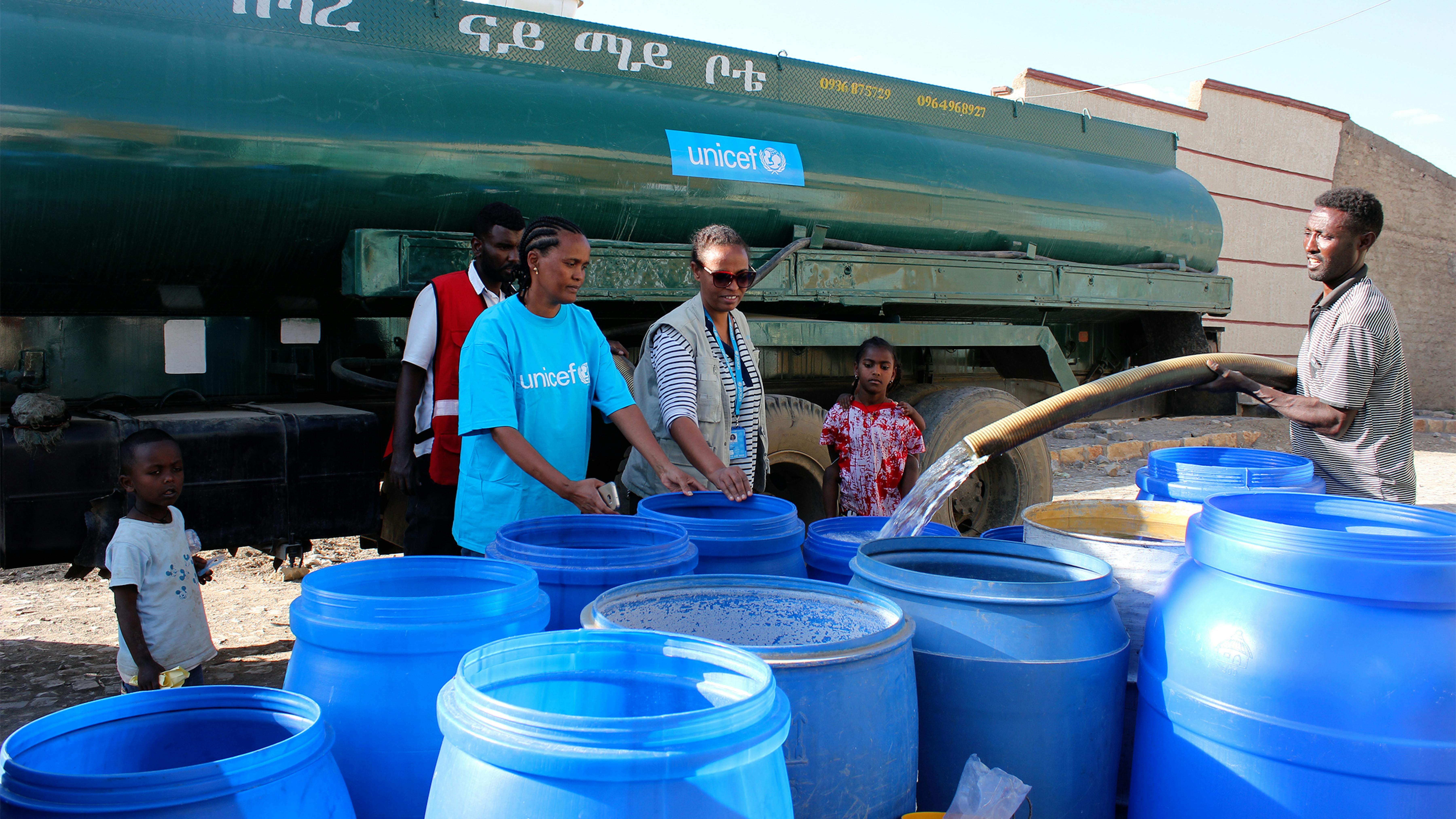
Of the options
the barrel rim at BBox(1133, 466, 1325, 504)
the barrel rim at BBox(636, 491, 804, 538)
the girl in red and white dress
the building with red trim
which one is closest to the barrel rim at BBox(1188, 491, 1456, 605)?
the barrel rim at BBox(1133, 466, 1325, 504)

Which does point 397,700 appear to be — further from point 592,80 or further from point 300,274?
point 592,80

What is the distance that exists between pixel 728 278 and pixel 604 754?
84.1 inches

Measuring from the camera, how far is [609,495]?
248 cm

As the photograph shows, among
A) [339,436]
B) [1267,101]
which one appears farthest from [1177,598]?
[1267,101]

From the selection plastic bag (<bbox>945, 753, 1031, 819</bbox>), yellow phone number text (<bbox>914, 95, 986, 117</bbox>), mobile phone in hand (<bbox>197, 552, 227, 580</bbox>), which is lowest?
mobile phone in hand (<bbox>197, 552, 227, 580</bbox>)

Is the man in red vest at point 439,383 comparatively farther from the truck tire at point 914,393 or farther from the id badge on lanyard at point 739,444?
the truck tire at point 914,393

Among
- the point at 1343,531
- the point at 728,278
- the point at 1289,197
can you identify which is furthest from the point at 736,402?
the point at 1289,197

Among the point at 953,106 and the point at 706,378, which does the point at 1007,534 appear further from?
the point at 953,106

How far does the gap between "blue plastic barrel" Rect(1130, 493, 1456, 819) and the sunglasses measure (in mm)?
1693

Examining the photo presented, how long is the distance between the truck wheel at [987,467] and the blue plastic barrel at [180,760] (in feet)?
14.2

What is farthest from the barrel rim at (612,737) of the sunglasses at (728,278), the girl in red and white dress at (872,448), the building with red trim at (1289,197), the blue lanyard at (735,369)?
the building with red trim at (1289,197)

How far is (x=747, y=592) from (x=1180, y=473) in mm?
1454

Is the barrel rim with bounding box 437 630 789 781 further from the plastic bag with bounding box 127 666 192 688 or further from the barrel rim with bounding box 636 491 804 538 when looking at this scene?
the plastic bag with bounding box 127 666 192 688

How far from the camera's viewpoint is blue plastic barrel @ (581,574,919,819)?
1.43 metres
